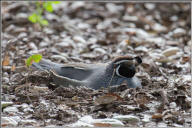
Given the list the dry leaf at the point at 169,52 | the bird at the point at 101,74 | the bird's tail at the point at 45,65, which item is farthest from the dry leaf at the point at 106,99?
the dry leaf at the point at 169,52

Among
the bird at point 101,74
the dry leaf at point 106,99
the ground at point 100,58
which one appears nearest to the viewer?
the ground at point 100,58

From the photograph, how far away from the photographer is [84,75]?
569 centimetres

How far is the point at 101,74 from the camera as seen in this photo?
18.5 ft

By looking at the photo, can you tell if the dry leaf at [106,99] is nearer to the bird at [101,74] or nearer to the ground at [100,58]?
the ground at [100,58]

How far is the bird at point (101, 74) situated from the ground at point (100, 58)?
0.15m

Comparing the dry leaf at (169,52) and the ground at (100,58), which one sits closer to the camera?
the ground at (100,58)

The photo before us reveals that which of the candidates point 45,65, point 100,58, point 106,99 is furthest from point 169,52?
point 106,99

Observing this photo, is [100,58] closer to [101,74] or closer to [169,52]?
[169,52]

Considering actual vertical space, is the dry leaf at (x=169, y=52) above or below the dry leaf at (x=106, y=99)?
above

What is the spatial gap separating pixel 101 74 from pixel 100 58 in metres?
1.56

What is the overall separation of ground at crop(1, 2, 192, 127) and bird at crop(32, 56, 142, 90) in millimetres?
147

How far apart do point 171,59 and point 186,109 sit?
219cm

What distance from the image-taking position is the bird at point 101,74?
5.50 metres

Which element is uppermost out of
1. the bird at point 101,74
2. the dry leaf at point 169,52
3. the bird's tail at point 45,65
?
the dry leaf at point 169,52
